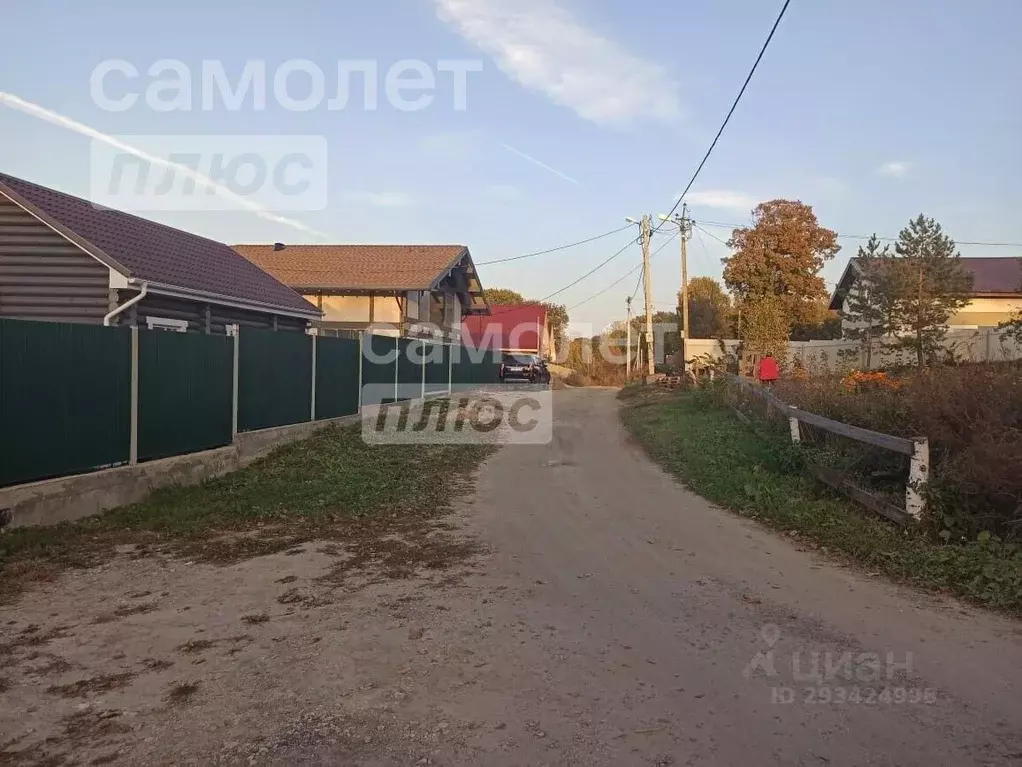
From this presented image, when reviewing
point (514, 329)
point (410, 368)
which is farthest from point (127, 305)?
point (514, 329)

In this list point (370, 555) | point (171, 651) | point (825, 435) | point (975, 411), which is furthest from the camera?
point (825, 435)

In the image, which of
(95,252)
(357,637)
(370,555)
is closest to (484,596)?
(357,637)

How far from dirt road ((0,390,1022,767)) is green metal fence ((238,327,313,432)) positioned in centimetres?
556

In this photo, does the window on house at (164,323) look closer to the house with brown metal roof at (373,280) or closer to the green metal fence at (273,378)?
the green metal fence at (273,378)

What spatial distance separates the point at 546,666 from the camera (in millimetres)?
4383

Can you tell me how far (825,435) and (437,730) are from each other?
814 centimetres

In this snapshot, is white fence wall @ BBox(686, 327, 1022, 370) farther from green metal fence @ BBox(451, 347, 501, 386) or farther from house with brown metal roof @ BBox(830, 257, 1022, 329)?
green metal fence @ BBox(451, 347, 501, 386)

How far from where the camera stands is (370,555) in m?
6.93

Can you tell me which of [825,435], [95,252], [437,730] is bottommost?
[437,730]

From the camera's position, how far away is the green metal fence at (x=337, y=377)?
14.9m

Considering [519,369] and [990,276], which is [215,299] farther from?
[990,276]

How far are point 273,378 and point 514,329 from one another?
4545 cm

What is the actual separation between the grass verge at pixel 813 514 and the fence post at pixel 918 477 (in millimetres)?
256

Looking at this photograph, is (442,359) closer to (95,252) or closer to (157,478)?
(95,252)
